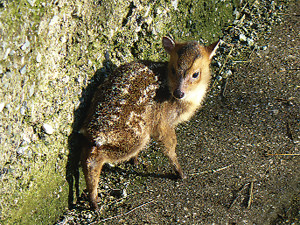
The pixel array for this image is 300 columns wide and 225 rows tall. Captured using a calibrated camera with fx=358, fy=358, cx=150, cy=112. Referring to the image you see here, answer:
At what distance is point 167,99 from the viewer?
11.9 feet

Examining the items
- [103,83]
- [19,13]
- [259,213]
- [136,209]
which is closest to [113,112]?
[103,83]

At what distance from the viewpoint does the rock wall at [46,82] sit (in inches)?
102

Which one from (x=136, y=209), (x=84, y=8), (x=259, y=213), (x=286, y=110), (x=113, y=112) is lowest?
(x=259, y=213)

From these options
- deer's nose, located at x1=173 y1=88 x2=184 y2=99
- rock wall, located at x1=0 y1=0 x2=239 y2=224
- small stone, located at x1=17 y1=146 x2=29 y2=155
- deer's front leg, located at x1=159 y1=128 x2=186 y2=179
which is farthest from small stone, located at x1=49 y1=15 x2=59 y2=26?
deer's front leg, located at x1=159 y1=128 x2=186 y2=179

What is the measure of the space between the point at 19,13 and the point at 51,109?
803 millimetres

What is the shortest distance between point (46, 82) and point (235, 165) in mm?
2026

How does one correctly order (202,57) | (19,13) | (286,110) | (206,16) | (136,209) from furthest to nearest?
1. (206,16)
2. (286,110)
3. (202,57)
4. (136,209)
5. (19,13)

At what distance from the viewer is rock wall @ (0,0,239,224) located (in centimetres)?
259

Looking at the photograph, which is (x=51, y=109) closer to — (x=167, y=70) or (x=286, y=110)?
(x=167, y=70)

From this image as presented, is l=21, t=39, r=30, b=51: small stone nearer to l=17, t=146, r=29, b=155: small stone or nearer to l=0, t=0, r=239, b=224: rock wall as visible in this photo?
l=0, t=0, r=239, b=224: rock wall

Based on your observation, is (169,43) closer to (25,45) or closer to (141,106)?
(141,106)

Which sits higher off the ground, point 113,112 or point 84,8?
point 84,8

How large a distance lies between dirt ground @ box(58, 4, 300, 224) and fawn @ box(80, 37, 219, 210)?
25 centimetres

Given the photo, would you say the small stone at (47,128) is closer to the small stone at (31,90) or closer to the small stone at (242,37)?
the small stone at (31,90)
